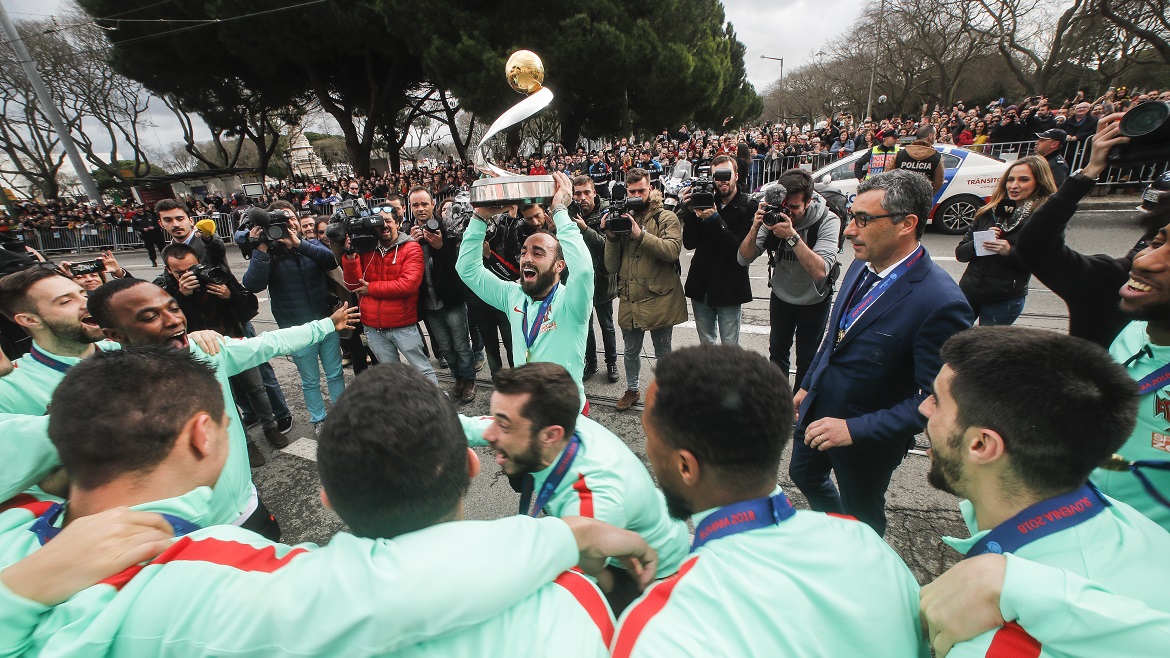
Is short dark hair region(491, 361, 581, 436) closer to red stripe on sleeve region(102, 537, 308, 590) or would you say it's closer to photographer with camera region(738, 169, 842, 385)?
red stripe on sleeve region(102, 537, 308, 590)

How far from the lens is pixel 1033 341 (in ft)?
4.18

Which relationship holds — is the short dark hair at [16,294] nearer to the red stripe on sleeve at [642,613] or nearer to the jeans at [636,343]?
the red stripe on sleeve at [642,613]

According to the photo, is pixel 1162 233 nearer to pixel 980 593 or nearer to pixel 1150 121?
pixel 1150 121

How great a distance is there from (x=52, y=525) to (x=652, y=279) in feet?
11.4

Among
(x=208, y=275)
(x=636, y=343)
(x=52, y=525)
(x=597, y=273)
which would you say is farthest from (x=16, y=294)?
(x=636, y=343)

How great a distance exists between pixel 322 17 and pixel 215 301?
20.3m

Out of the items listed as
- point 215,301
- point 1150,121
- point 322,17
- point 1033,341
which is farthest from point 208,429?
point 322,17

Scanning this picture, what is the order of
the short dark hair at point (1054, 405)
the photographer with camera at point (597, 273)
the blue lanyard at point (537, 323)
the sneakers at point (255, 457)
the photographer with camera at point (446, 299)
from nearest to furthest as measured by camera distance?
the short dark hair at point (1054, 405) < the blue lanyard at point (537, 323) < the sneakers at point (255, 457) < the photographer with camera at point (597, 273) < the photographer with camera at point (446, 299)

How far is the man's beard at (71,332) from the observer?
242 cm

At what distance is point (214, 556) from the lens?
A: 1.00 m

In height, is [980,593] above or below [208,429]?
below

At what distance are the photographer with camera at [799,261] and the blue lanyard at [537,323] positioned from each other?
142cm

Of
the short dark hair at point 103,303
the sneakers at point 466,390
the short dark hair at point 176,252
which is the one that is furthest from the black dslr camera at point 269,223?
the sneakers at point 466,390

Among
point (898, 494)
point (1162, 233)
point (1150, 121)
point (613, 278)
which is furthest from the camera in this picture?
point (613, 278)
